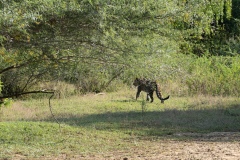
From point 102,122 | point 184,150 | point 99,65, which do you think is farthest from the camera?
point 102,122

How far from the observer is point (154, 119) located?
13.4 m

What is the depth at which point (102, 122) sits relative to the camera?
1299 centimetres

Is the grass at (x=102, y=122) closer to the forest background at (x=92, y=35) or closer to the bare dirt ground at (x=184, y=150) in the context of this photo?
the bare dirt ground at (x=184, y=150)

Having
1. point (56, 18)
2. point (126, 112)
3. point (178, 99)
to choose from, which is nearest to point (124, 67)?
point (56, 18)

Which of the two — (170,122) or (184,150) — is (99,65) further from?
(170,122)

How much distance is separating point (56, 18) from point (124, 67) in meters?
1.32

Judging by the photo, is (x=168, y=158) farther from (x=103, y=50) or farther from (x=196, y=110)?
(x=196, y=110)

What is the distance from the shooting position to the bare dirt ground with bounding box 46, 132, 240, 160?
7941 millimetres

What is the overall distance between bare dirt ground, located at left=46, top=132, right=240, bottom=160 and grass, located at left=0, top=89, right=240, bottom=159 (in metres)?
0.37

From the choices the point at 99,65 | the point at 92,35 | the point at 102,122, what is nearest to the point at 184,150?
the point at 99,65

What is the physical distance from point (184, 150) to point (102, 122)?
4598 millimetres

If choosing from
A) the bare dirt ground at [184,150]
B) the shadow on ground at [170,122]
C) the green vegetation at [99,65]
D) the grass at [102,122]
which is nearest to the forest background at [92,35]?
the green vegetation at [99,65]

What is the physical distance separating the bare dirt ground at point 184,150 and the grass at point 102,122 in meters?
0.37

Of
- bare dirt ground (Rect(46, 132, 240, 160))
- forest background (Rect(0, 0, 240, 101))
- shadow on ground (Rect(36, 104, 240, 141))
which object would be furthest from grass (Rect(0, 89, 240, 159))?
forest background (Rect(0, 0, 240, 101))
